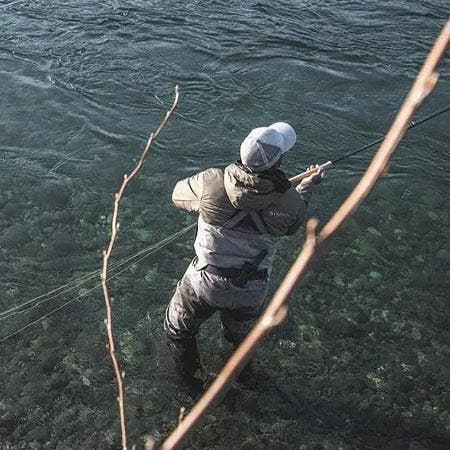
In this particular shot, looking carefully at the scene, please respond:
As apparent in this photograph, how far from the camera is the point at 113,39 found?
27.7 ft

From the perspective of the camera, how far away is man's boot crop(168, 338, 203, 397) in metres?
3.90

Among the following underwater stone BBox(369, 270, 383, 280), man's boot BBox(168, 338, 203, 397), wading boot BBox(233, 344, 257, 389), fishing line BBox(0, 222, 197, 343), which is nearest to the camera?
man's boot BBox(168, 338, 203, 397)

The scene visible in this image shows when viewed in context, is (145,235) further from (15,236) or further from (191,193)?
(191,193)

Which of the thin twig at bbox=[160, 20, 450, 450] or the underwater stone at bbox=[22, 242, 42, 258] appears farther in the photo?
the underwater stone at bbox=[22, 242, 42, 258]

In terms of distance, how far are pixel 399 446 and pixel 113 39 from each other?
6.71 m

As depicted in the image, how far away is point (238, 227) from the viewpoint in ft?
10.8

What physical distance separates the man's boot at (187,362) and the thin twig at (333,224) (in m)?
3.23

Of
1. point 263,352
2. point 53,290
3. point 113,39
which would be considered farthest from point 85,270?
point 113,39

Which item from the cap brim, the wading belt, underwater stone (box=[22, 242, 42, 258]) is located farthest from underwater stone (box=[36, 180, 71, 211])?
the cap brim

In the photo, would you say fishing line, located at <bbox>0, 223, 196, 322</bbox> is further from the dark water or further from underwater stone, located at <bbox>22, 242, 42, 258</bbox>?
underwater stone, located at <bbox>22, 242, 42, 258</bbox>

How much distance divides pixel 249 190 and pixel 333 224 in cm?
242

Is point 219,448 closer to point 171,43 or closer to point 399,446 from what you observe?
point 399,446

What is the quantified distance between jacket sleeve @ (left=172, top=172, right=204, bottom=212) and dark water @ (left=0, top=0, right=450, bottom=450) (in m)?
1.59

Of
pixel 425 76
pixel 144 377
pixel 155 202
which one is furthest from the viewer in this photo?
pixel 155 202
